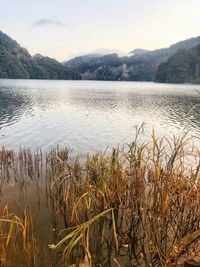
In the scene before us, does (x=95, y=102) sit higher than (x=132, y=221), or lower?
lower

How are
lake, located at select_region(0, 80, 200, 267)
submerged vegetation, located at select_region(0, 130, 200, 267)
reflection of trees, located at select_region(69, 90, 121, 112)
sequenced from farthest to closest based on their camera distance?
reflection of trees, located at select_region(69, 90, 121, 112) < lake, located at select_region(0, 80, 200, 267) < submerged vegetation, located at select_region(0, 130, 200, 267)

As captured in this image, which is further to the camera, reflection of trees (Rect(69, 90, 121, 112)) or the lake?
reflection of trees (Rect(69, 90, 121, 112))

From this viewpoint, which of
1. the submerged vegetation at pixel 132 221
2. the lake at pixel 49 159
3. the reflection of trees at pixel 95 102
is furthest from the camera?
the reflection of trees at pixel 95 102

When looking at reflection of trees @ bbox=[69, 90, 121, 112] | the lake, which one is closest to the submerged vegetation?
the lake

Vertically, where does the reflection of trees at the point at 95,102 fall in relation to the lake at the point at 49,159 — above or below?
below

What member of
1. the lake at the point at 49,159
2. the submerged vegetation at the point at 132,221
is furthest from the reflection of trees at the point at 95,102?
the submerged vegetation at the point at 132,221

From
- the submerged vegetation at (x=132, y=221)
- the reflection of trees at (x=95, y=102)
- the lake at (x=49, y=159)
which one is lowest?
the reflection of trees at (x=95, y=102)

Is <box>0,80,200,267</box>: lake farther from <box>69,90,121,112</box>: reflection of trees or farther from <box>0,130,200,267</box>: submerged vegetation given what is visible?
<box>69,90,121,112</box>: reflection of trees

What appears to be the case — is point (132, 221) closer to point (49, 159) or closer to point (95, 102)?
point (49, 159)

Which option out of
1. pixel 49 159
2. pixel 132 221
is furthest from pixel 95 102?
pixel 132 221

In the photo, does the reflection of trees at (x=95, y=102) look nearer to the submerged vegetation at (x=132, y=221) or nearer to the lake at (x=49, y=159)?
the lake at (x=49, y=159)

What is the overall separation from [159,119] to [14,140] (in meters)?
20.0

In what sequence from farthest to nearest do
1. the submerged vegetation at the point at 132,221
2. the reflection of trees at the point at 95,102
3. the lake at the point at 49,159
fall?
the reflection of trees at the point at 95,102
the lake at the point at 49,159
the submerged vegetation at the point at 132,221

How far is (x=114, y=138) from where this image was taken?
940 inches
